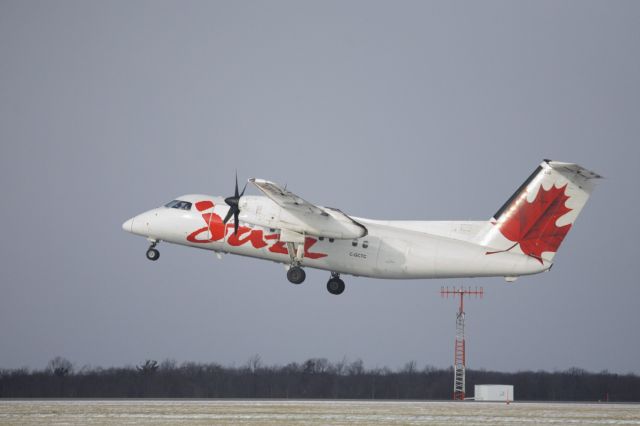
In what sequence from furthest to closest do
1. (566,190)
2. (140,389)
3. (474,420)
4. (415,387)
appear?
(415,387) → (140,389) → (566,190) → (474,420)

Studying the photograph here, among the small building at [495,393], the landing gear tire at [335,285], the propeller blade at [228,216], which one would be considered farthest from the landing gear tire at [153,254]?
the small building at [495,393]

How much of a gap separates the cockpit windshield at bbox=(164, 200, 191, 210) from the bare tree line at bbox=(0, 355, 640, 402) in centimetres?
1212

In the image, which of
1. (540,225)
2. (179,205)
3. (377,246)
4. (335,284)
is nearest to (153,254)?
(179,205)

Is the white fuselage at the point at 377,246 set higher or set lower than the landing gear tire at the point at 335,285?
higher

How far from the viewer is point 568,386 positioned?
60.2 meters

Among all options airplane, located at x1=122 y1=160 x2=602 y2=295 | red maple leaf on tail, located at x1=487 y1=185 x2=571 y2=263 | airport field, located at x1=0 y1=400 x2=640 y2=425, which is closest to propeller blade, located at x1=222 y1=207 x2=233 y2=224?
airplane, located at x1=122 y1=160 x2=602 y2=295

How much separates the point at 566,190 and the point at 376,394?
22.9m

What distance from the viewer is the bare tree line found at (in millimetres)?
50594

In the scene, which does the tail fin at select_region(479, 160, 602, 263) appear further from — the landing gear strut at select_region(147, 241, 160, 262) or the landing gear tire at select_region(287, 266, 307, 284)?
the landing gear strut at select_region(147, 241, 160, 262)

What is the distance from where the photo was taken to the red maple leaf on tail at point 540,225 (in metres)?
37.2

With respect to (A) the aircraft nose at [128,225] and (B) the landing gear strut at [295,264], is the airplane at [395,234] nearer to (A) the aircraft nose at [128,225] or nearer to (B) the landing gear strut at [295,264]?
(B) the landing gear strut at [295,264]

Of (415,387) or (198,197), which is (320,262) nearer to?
(198,197)

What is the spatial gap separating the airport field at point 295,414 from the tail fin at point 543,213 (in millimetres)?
6050

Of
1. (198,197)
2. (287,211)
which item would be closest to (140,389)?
(198,197)
